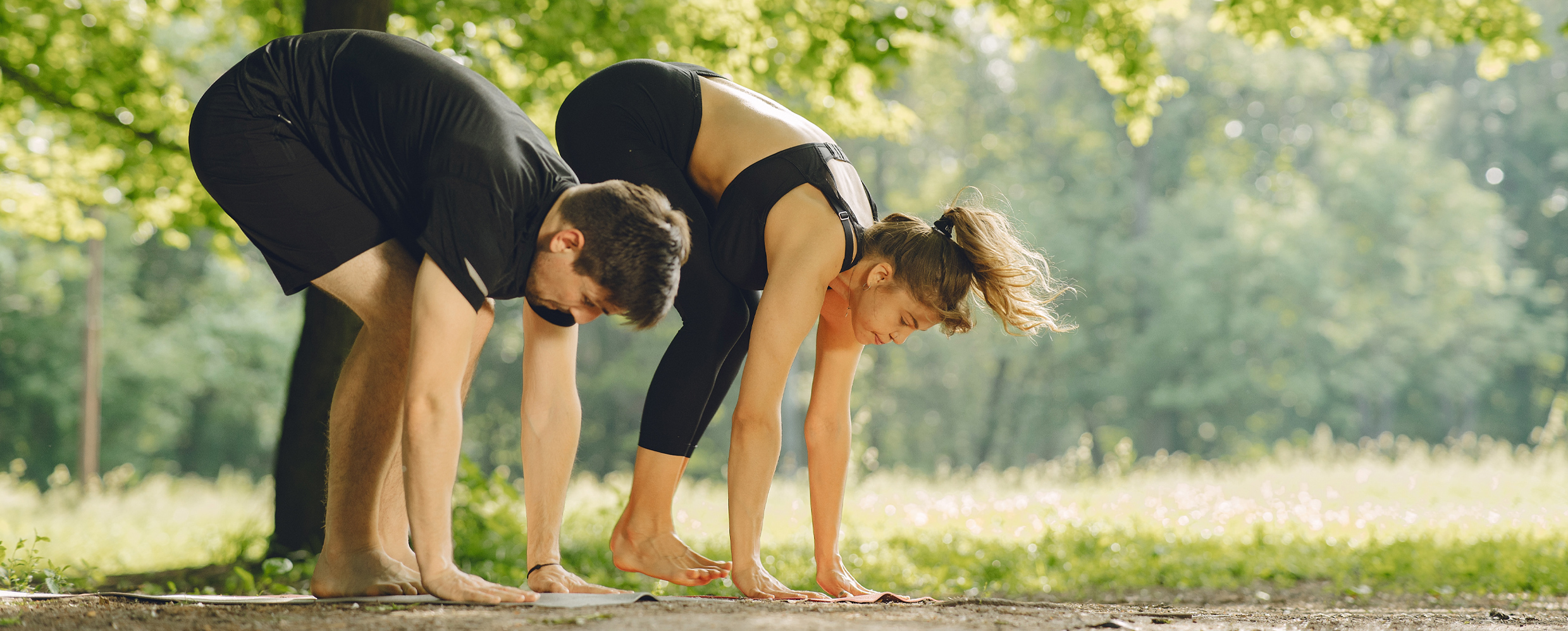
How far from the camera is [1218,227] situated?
27000 mm

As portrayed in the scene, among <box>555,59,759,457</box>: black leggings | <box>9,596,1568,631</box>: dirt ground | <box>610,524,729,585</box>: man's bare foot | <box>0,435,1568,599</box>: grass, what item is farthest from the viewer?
<box>0,435,1568,599</box>: grass

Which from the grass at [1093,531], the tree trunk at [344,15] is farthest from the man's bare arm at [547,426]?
the tree trunk at [344,15]

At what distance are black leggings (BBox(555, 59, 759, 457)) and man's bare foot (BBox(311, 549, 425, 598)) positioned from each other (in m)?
0.80

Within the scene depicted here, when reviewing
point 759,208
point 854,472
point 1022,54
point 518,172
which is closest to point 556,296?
point 518,172

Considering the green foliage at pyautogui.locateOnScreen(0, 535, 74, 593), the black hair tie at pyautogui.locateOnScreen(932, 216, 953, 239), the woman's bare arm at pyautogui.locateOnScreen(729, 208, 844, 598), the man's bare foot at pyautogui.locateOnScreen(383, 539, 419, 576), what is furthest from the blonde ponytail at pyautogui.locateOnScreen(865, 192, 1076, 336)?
the green foliage at pyautogui.locateOnScreen(0, 535, 74, 593)

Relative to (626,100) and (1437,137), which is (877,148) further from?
(626,100)

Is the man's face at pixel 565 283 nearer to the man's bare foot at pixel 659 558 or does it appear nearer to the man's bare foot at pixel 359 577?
the man's bare foot at pixel 359 577

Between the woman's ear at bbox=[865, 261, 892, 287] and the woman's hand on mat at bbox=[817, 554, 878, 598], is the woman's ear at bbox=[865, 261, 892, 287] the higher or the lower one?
the higher one

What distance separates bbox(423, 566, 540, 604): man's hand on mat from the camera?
227 cm

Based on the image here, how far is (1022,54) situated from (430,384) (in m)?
6.19

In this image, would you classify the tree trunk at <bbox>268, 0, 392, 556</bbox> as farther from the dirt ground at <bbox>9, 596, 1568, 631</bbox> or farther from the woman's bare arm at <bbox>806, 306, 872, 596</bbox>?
the woman's bare arm at <bbox>806, 306, 872, 596</bbox>

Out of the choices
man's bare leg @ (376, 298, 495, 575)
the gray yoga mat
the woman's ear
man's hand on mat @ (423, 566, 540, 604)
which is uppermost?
the woman's ear

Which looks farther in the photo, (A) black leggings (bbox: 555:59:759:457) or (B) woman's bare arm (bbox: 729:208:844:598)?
(A) black leggings (bbox: 555:59:759:457)

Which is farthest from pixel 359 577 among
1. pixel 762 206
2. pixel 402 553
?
pixel 762 206
